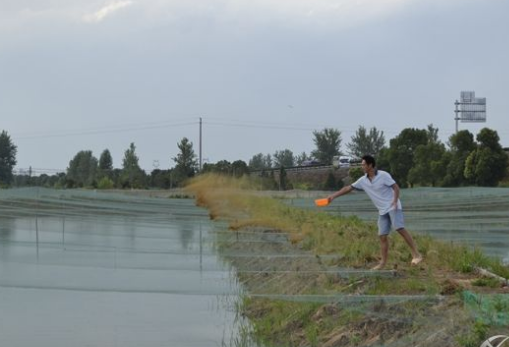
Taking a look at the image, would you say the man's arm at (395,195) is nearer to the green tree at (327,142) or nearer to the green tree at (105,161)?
the green tree at (105,161)

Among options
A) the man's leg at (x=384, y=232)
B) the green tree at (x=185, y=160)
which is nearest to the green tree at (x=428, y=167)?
the green tree at (x=185, y=160)

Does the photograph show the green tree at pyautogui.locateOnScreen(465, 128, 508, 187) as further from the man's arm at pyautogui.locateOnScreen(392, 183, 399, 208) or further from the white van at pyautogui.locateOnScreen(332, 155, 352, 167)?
the man's arm at pyautogui.locateOnScreen(392, 183, 399, 208)

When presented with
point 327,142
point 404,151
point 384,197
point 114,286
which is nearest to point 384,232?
point 384,197

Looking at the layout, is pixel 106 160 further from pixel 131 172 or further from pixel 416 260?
pixel 416 260

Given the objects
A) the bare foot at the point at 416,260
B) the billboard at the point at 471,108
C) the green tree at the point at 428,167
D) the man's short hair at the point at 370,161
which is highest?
the billboard at the point at 471,108

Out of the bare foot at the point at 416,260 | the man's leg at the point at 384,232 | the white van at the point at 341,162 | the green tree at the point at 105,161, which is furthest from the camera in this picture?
the green tree at the point at 105,161

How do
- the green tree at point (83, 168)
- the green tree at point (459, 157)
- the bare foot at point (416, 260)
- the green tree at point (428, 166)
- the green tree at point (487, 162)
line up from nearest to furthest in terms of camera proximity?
the bare foot at point (416, 260)
the green tree at point (487, 162)
the green tree at point (459, 157)
the green tree at point (428, 166)
the green tree at point (83, 168)

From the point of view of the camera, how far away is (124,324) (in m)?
8.34

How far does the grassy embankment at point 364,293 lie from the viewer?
609cm

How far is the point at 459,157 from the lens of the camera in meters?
37.4

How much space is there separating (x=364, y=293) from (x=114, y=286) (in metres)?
4.18

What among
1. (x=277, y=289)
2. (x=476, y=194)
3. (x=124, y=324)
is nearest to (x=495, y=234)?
(x=476, y=194)

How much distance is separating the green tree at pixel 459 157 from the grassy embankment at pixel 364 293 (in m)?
23.9

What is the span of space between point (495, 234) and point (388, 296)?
10013 mm
